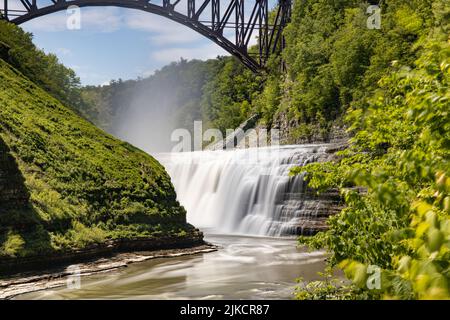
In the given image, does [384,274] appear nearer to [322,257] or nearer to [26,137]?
[322,257]

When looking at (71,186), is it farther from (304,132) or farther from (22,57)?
(304,132)

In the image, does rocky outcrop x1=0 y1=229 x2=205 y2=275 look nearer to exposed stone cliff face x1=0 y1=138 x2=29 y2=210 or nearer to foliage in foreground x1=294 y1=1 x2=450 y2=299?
exposed stone cliff face x1=0 y1=138 x2=29 y2=210

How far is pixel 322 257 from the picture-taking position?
1561 centimetres

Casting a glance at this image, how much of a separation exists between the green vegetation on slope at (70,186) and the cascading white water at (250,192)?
509cm

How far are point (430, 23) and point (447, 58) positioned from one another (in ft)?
95.2

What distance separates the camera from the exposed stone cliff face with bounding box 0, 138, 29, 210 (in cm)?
1341

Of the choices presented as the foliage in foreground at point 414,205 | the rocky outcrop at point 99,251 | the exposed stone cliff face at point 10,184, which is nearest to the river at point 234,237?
the rocky outcrop at point 99,251

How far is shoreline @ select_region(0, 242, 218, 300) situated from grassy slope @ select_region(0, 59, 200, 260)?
0.58m

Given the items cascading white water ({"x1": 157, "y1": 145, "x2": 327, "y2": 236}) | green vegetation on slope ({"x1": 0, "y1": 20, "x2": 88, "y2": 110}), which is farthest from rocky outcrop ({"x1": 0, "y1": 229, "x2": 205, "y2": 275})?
green vegetation on slope ({"x1": 0, "y1": 20, "x2": 88, "y2": 110})

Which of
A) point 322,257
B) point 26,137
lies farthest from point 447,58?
point 26,137

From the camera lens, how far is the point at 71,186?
16531 millimetres

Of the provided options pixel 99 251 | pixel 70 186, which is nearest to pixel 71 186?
pixel 70 186

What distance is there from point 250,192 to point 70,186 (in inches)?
402

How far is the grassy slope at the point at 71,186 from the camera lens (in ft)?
44.8
